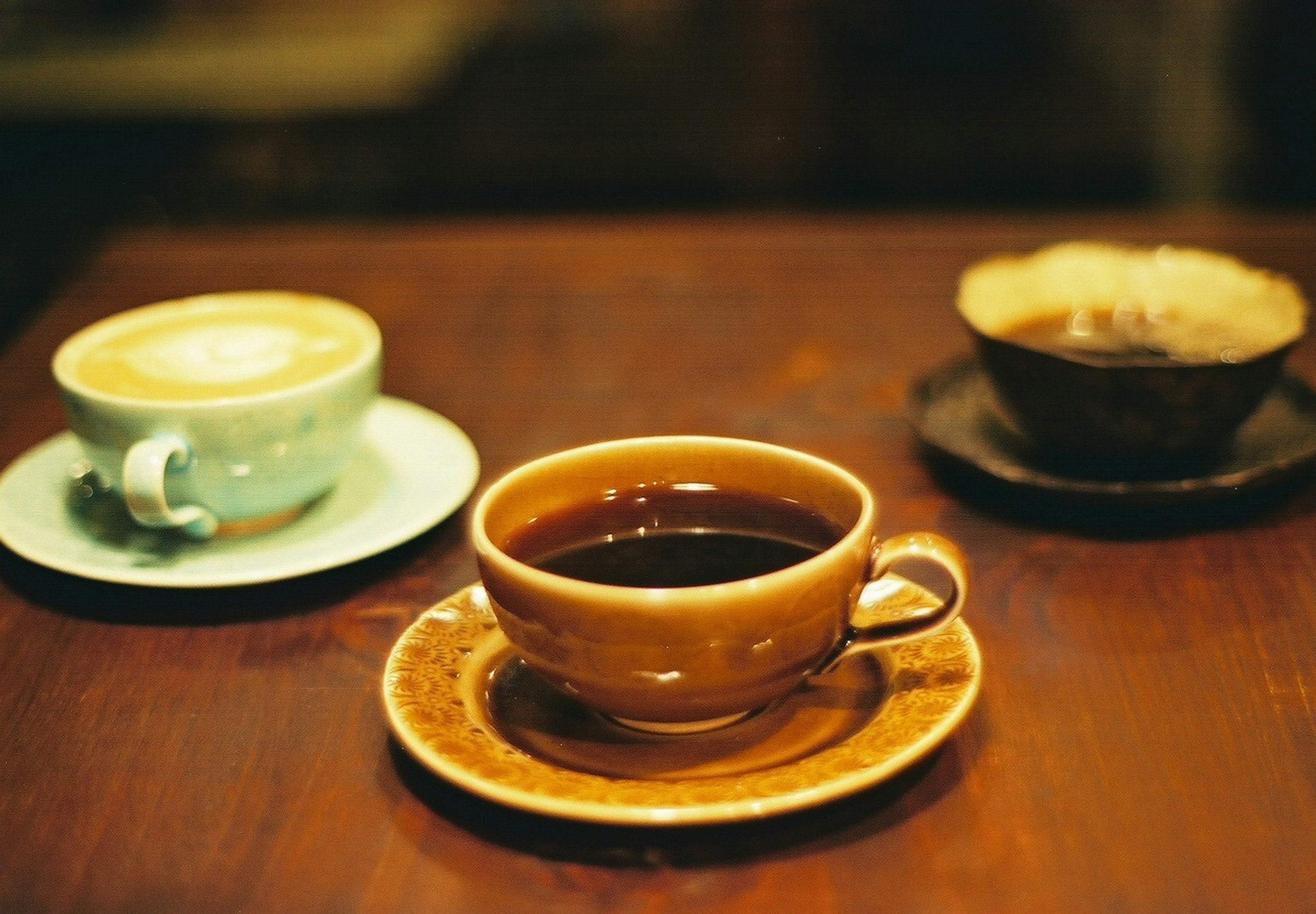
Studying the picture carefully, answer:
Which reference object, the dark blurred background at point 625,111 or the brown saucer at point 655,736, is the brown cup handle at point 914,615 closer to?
the brown saucer at point 655,736

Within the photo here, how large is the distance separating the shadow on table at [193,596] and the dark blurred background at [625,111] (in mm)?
2229

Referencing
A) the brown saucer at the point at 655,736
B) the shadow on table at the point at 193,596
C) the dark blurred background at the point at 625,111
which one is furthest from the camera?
the dark blurred background at the point at 625,111

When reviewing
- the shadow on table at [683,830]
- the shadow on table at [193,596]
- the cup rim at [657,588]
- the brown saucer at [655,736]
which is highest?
the cup rim at [657,588]

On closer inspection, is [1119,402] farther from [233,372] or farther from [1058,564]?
[233,372]

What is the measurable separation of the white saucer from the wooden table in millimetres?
20

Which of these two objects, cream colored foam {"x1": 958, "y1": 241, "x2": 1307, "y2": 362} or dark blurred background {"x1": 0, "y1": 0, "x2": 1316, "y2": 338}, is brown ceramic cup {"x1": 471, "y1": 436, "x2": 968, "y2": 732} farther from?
dark blurred background {"x1": 0, "y1": 0, "x2": 1316, "y2": 338}

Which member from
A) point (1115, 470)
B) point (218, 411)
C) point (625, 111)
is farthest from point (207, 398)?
point (625, 111)

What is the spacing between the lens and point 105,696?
1.96 ft

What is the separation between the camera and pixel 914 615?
54 cm

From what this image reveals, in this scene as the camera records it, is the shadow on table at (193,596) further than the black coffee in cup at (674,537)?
Yes

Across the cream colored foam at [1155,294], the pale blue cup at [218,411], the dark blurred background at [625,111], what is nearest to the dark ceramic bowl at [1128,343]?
the cream colored foam at [1155,294]

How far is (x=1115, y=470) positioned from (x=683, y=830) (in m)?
0.40

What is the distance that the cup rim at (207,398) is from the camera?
26.8 inches

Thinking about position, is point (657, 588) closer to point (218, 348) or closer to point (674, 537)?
point (674, 537)
